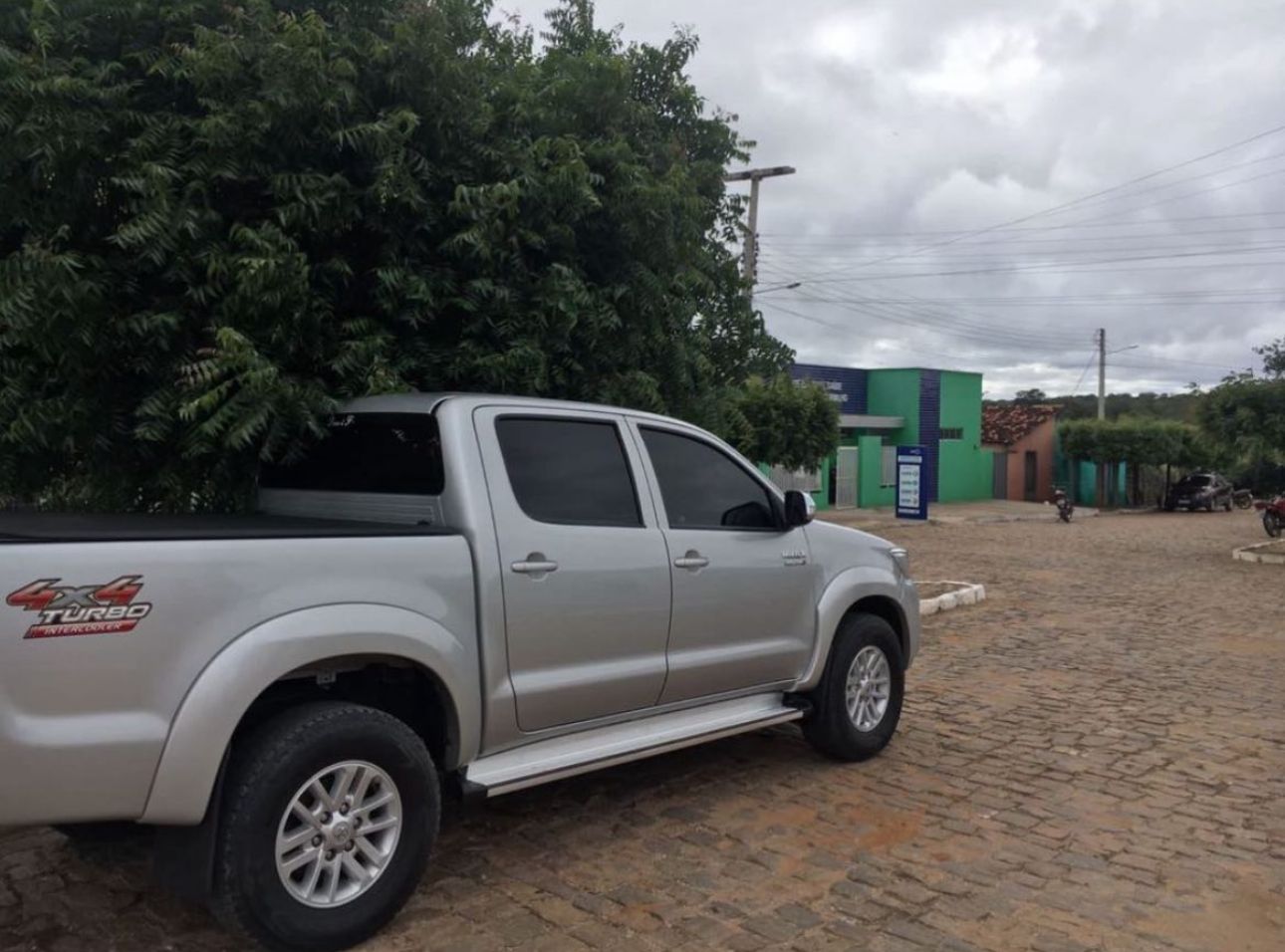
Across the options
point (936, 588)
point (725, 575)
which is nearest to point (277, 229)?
point (725, 575)

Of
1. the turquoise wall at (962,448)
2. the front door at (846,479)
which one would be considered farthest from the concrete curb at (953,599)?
the turquoise wall at (962,448)

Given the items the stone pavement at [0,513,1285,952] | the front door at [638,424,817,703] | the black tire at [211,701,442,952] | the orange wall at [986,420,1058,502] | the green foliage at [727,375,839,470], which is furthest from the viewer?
the orange wall at [986,420,1058,502]

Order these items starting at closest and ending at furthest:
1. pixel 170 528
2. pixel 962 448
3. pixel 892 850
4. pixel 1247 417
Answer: pixel 170 528 < pixel 892 850 < pixel 1247 417 < pixel 962 448

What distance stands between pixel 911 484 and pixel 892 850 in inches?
971

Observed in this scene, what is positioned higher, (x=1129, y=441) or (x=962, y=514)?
(x=1129, y=441)

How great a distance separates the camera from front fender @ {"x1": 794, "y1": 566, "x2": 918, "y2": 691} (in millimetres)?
5711

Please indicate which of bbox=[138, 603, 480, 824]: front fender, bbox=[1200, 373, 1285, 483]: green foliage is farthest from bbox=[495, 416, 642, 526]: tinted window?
bbox=[1200, 373, 1285, 483]: green foliage

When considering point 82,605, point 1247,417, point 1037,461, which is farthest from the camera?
point 1037,461

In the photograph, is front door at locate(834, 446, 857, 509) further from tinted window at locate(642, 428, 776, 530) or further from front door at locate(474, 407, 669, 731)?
front door at locate(474, 407, 669, 731)

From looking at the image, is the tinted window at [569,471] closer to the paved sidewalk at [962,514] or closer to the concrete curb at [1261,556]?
the concrete curb at [1261,556]

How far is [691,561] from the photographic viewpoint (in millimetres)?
4996

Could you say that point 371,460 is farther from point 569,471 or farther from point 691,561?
point 691,561

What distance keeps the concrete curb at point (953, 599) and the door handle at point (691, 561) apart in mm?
7199

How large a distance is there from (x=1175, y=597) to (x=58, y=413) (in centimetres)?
1324
